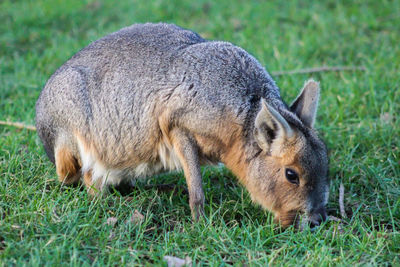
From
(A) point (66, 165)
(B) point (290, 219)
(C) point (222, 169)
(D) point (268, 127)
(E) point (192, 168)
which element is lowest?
(C) point (222, 169)

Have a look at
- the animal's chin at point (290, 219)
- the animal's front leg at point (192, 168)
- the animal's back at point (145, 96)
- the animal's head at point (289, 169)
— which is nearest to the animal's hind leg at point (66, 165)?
the animal's back at point (145, 96)

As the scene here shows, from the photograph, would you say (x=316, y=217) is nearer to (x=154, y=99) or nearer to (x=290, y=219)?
(x=290, y=219)

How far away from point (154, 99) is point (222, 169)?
3.84ft

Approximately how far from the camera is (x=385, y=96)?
5.79 m

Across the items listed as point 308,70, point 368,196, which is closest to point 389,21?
point 308,70

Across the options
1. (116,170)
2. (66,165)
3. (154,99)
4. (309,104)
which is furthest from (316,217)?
(66,165)

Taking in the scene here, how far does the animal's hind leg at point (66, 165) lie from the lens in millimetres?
4324

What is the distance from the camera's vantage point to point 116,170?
171 inches

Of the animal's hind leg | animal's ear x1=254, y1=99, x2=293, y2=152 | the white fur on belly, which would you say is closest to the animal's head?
animal's ear x1=254, y1=99, x2=293, y2=152

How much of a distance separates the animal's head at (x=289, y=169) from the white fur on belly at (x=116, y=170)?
2.26 ft

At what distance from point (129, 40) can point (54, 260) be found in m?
1.99

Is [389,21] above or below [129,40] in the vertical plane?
below

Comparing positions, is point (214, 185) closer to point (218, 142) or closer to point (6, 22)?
point (218, 142)

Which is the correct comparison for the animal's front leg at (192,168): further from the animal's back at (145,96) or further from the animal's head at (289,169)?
the animal's head at (289,169)
